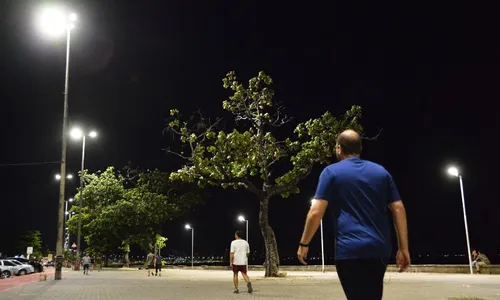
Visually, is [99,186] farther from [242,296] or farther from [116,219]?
[242,296]

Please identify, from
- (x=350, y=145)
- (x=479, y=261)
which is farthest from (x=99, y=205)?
(x=350, y=145)

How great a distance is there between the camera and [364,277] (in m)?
3.86

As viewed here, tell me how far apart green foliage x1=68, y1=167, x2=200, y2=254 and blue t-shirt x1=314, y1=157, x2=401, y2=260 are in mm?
45345

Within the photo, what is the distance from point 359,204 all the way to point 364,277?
1.85ft

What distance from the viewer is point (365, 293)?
383cm

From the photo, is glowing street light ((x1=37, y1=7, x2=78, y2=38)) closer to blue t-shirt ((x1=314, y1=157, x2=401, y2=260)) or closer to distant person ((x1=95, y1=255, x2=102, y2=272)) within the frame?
blue t-shirt ((x1=314, y1=157, x2=401, y2=260))

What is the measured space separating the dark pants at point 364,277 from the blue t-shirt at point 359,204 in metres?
0.05

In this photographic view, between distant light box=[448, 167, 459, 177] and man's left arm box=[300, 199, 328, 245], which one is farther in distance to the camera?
distant light box=[448, 167, 459, 177]

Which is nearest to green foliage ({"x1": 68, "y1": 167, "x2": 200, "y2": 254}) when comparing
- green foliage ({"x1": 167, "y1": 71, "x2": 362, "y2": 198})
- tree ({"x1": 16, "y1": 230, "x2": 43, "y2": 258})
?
green foliage ({"x1": 167, "y1": 71, "x2": 362, "y2": 198})

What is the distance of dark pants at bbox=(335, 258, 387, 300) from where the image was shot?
12.6ft

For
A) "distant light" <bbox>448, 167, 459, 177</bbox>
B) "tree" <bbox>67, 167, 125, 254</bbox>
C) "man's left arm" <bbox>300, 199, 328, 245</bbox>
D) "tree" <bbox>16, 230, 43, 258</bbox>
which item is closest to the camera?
"man's left arm" <bbox>300, 199, 328, 245</bbox>

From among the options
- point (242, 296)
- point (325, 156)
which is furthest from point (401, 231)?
point (325, 156)

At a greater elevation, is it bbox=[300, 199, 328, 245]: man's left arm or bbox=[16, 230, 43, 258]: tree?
bbox=[16, 230, 43, 258]: tree

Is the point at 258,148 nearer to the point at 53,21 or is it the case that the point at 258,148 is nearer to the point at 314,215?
the point at 53,21
